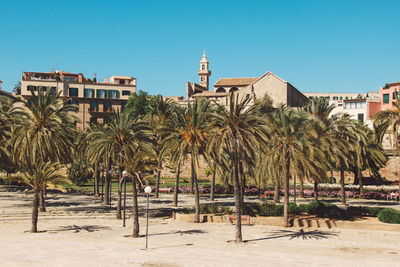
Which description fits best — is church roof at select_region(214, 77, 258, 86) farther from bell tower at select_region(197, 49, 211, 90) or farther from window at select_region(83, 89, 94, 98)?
window at select_region(83, 89, 94, 98)

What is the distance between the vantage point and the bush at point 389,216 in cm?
2927

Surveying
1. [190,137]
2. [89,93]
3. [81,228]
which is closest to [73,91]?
[89,93]

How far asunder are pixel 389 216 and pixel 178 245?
51.1ft

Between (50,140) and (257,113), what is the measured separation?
17.5 m

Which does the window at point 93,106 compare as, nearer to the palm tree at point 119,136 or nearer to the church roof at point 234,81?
the church roof at point 234,81

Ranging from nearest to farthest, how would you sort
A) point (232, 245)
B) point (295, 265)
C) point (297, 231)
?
point (295, 265) → point (232, 245) → point (297, 231)

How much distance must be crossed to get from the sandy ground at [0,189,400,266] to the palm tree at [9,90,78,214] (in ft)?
15.7

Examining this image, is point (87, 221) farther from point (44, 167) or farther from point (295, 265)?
point (295, 265)

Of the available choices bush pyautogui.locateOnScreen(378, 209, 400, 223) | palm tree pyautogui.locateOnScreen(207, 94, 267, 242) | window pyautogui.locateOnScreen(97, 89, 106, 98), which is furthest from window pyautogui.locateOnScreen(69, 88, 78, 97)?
bush pyautogui.locateOnScreen(378, 209, 400, 223)

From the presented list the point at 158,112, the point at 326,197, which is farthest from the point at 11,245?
the point at 326,197

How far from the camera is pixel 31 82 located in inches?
3538

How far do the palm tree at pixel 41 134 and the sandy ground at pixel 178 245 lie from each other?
477 centimetres

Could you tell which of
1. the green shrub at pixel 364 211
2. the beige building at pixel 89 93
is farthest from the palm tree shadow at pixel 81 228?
the beige building at pixel 89 93

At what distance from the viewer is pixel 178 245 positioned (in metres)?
23.6
